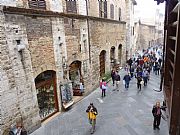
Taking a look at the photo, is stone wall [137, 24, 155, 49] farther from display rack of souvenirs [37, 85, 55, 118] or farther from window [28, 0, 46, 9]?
window [28, 0, 46, 9]

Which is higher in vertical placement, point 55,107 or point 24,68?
point 24,68

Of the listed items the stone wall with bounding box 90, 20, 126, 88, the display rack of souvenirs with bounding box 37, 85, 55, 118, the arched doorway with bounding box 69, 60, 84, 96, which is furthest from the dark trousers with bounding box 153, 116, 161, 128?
the stone wall with bounding box 90, 20, 126, 88

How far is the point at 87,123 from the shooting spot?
1002 centimetres

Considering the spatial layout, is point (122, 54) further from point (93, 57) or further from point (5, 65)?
point (5, 65)

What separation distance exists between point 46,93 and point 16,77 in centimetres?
267

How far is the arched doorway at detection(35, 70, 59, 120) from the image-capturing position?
9992 millimetres

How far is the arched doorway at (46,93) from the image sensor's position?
9992mm

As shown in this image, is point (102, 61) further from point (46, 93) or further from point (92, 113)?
point (92, 113)

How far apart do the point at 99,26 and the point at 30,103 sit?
346 inches

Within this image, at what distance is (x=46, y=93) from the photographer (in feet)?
34.5

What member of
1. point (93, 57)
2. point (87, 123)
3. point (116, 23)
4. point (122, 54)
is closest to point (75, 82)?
point (93, 57)

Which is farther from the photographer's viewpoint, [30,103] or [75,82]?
[75,82]

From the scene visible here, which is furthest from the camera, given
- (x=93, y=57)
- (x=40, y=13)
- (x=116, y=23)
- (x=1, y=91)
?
(x=116, y=23)

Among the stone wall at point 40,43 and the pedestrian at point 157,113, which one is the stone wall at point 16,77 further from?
the pedestrian at point 157,113
